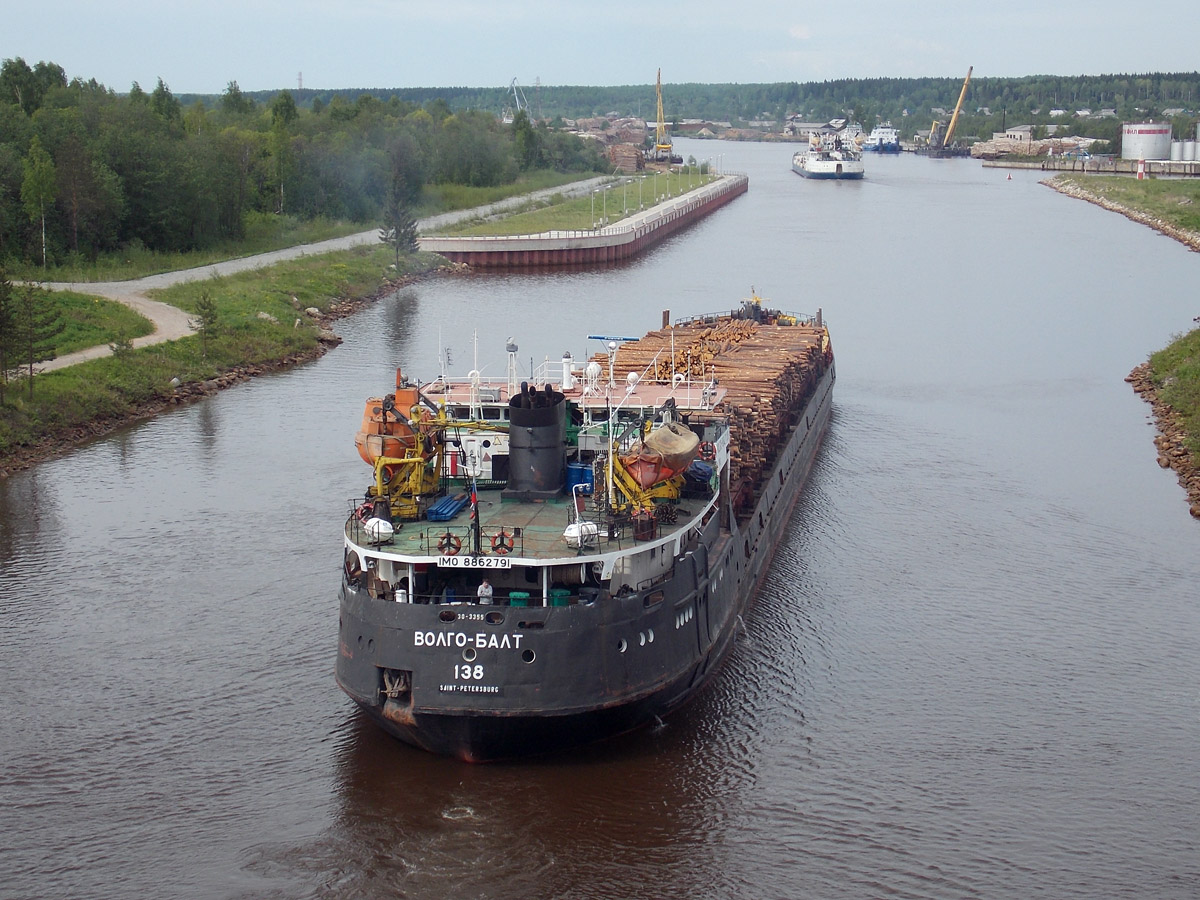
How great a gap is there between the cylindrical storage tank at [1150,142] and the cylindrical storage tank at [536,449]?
18113cm

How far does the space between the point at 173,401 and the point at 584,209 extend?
240ft

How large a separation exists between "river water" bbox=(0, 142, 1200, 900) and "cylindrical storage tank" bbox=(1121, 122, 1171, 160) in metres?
155

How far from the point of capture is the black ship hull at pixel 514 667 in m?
19.9

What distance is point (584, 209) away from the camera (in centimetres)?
11675

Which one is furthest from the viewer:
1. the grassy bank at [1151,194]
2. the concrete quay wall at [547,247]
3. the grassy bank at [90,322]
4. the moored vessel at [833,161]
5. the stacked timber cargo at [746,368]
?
the moored vessel at [833,161]

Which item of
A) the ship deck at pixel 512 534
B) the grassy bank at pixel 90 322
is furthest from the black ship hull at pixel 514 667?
the grassy bank at pixel 90 322

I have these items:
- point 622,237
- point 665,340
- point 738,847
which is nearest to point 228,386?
point 665,340

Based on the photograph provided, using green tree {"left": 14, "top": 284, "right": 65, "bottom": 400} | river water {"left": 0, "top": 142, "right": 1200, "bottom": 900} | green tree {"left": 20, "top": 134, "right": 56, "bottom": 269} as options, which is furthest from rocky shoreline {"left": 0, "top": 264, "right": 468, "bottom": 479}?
green tree {"left": 20, "top": 134, "right": 56, "bottom": 269}

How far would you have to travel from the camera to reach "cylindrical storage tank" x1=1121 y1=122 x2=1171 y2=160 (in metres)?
185

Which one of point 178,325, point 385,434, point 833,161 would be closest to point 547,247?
point 178,325

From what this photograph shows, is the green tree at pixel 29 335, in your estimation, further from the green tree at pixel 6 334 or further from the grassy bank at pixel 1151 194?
the grassy bank at pixel 1151 194

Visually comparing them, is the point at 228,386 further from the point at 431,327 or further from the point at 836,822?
the point at 836,822

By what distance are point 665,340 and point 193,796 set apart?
2410 centimetres

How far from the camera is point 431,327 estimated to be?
211 feet
